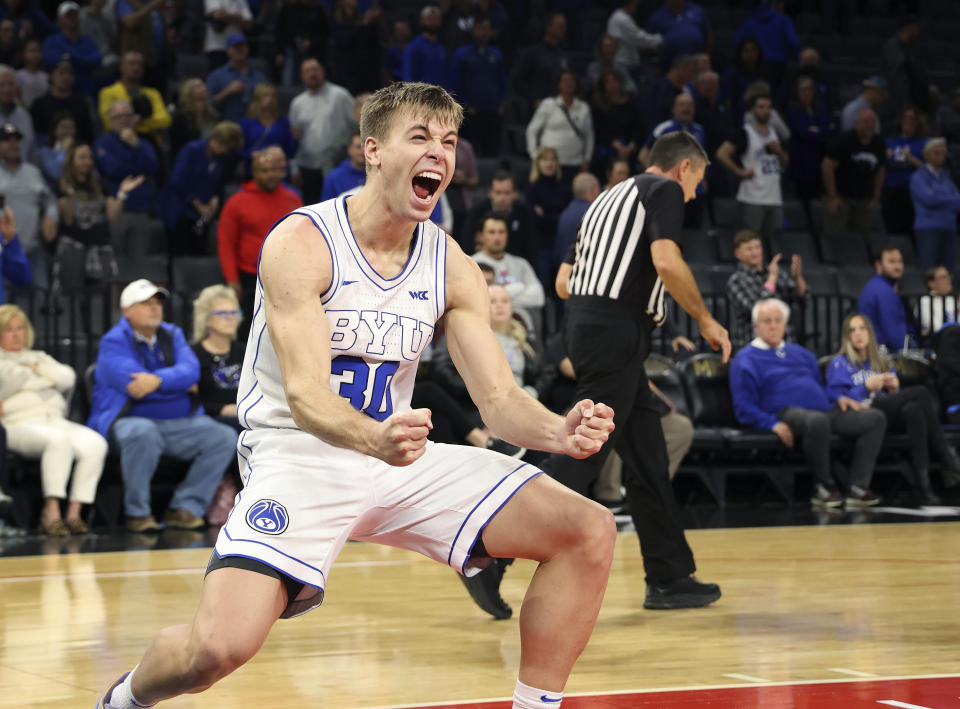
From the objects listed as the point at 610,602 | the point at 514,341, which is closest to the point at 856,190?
the point at 514,341

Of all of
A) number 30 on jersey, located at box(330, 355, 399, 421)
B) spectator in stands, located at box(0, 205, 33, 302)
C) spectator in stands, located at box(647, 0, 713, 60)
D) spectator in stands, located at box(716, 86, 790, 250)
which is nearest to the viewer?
number 30 on jersey, located at box(330, 355, 399, 421)

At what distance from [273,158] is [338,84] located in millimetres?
3393

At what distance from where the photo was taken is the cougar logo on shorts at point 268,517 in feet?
11.6

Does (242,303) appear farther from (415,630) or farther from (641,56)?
(641,56)

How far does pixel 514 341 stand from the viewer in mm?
9859

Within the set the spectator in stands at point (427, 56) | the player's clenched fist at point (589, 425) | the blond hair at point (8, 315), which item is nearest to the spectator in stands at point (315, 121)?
the spectator in stands at point (427, 56)

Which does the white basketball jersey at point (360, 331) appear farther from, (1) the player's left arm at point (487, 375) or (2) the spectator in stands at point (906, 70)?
(2) the spectator in stands at point (906, 70)

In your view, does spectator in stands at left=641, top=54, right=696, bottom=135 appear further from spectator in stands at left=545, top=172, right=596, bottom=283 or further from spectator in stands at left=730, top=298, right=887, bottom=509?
spectator in stands at left=730, top=298, right=887, bottom=509

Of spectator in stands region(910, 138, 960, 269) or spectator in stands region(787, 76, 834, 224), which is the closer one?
spectator in stands region(910, 138, 960, 269)

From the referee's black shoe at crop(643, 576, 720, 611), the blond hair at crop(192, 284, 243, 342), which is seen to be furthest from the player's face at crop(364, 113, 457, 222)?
the blond hair at crop(192, 284, 243, 342)

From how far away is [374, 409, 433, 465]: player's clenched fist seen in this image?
3084 mm

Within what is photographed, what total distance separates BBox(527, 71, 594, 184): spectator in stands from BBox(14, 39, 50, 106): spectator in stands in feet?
14.4

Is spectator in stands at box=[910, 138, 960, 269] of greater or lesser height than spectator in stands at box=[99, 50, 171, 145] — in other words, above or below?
below

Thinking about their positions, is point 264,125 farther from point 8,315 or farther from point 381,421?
point 381,421
